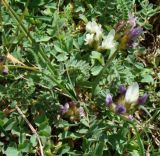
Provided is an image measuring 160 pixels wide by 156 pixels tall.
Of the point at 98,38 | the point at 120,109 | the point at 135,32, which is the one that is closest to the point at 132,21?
the point at 135,32

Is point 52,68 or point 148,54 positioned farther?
point 148,54

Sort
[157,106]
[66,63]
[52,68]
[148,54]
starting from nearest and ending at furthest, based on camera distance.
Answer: [52,68] → [66,63] → [157,106] → [148,54]

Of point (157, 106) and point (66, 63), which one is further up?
point (66, 63)

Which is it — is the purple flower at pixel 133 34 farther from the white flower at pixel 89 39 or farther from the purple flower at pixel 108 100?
the purple flower at pixel 108 100

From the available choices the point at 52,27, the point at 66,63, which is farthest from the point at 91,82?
the point at 52,27

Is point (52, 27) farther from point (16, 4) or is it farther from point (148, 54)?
point (148, 54)

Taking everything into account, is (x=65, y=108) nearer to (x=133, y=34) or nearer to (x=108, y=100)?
(x=108, y=100)
